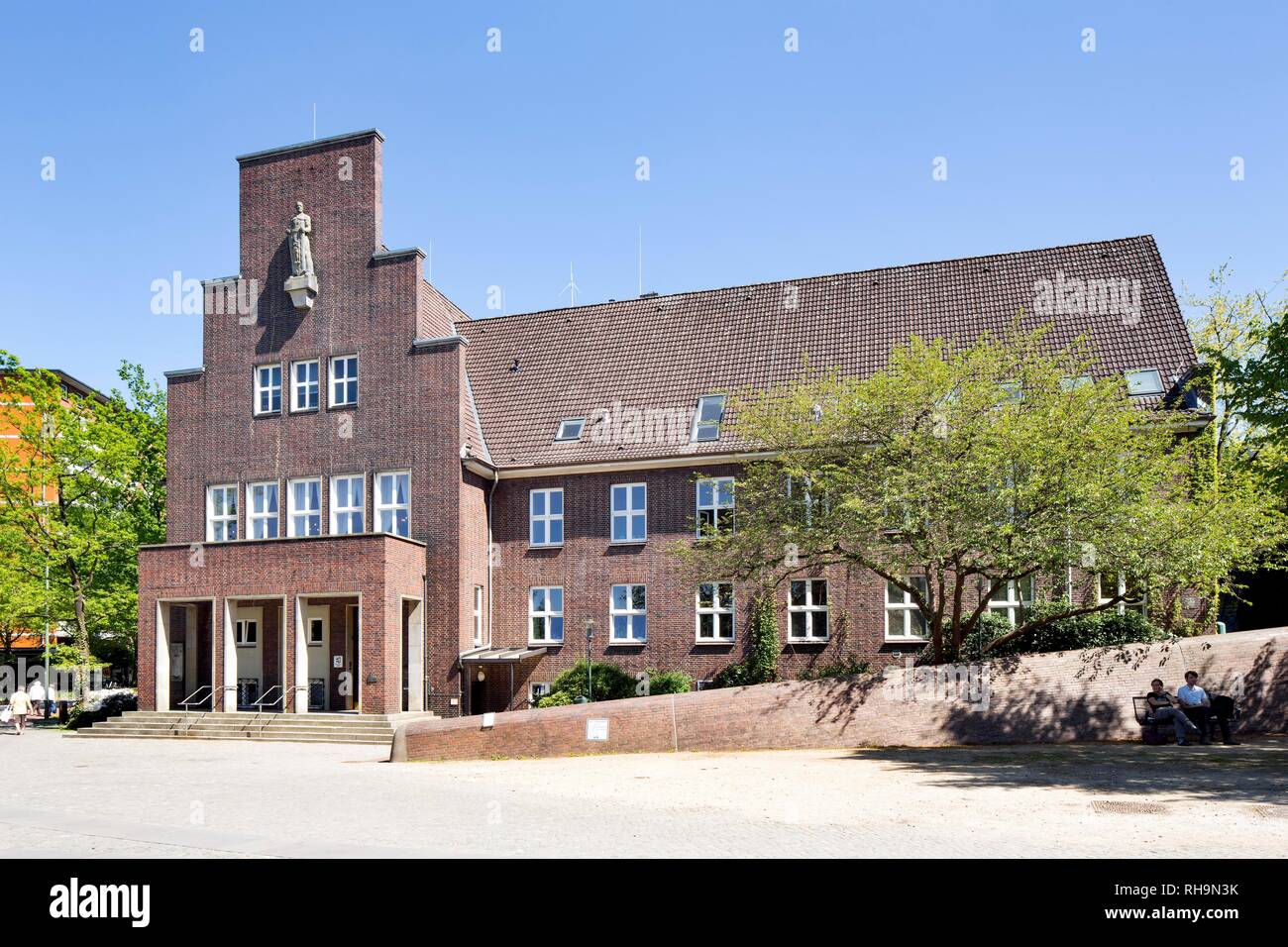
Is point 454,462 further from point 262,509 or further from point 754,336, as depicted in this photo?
point 754,336

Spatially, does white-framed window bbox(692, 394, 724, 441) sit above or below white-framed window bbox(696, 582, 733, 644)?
above

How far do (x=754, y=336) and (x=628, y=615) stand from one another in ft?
29.3

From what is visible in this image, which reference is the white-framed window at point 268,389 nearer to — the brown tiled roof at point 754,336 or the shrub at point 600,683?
the brown tiled roof at point 754,336

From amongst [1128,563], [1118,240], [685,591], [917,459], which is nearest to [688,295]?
[685,591]

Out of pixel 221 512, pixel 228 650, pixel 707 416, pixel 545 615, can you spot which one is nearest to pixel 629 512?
pixel 707 416

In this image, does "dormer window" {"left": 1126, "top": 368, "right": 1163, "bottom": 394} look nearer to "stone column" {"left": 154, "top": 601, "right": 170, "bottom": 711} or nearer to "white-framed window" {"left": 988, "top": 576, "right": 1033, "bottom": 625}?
"white-framed window" {"left": 988, "top": 576, "right": 1033, "bottom": 625}

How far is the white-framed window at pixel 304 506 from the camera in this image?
32188 mm

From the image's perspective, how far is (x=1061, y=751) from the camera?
1902 centimetres

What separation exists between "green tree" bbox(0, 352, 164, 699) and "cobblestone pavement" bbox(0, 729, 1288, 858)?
16.0 meters

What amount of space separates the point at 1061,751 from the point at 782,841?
9.74 m

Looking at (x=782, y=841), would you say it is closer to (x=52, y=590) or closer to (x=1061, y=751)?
(x=1061, y=751)

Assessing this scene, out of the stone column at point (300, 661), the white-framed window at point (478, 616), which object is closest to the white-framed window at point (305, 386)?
the stone column at point (300, 661)

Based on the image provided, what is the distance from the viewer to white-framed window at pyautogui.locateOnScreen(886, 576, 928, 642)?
2856 centimetres

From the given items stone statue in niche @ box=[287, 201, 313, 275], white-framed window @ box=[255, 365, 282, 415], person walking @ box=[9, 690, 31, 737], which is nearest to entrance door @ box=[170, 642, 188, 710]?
person walking @ box=[9, 690, 31, 737]
